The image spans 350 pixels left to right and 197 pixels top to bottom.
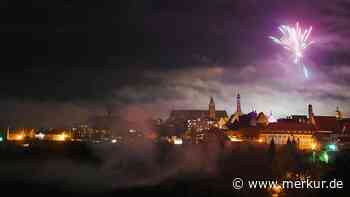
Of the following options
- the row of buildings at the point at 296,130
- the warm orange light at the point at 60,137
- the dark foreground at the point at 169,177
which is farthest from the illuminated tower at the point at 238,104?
the dark foreground at the point at 169,177

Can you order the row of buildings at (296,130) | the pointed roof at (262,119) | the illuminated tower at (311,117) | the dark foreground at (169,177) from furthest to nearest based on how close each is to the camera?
the pointed roof at (262,119) → the illuminated tower at (311,117) → the row of buildings at (296,130) → the dark foreground at (169,177)

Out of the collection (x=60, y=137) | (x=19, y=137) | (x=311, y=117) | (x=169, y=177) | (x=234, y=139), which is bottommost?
(x=60, y=137)

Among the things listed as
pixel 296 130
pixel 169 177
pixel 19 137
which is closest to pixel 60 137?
pixel 19 137

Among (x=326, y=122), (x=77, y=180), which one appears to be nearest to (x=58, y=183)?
(x=77, y=180)

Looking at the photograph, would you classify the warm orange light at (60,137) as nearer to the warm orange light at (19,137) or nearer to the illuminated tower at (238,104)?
the warm orange light at (19,137)

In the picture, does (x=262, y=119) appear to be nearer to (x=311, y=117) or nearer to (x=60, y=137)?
(x=311, y=117)

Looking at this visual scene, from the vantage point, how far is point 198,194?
3884 centimetres

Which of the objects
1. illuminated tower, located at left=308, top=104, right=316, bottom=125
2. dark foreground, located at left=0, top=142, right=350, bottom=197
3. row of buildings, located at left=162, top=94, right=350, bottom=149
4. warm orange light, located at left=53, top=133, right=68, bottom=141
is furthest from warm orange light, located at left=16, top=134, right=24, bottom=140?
dark foreground, located at left=0, top=142, right=350, bottom=197

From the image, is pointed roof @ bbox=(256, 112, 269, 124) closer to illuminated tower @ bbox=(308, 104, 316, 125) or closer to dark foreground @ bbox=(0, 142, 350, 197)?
illuminated tower @ bbox=(308, 104, 316, 125)

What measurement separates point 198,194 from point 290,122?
85845 millimetres

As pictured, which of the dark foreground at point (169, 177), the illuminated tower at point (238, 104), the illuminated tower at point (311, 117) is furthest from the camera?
the illuminated tower at point (238, 104)

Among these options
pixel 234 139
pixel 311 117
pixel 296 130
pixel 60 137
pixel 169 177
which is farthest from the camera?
pixel 60 137

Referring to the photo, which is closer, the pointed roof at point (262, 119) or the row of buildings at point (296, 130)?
the row of buildings at point (296, 130)

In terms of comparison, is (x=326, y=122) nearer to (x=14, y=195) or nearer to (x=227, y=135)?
(x=227, y=135)
